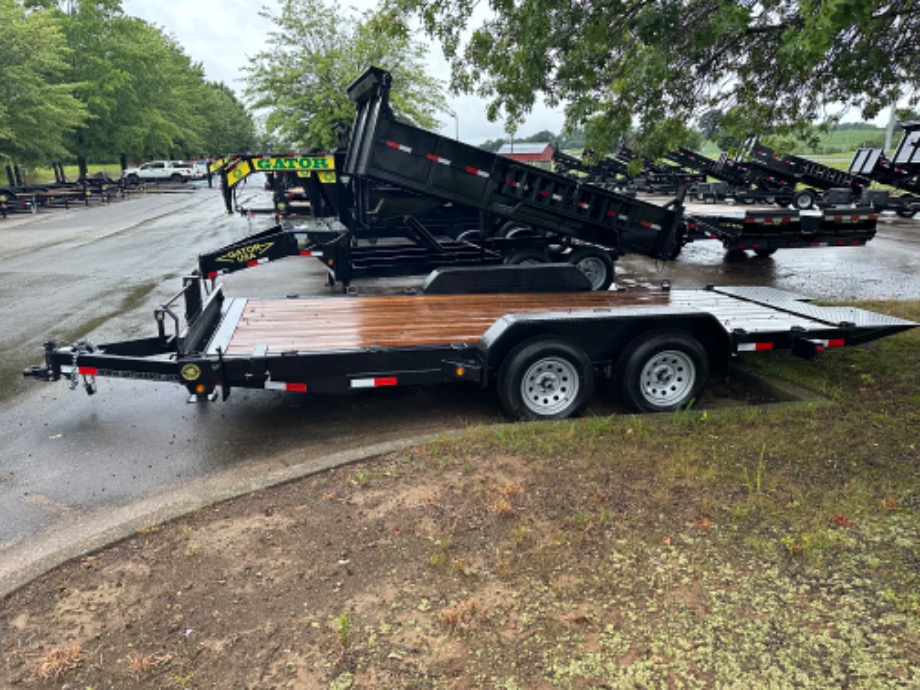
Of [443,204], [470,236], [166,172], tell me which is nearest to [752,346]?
[443,204]

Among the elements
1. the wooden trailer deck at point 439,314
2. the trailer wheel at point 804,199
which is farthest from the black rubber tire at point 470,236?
the trailer wheel at point 804,199

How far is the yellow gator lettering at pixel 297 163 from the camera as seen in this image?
34.7ft

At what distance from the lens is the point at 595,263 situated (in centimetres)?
1127

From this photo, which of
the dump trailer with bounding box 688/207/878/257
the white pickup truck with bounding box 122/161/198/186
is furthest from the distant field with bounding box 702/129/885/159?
the dump trailer with bounding box 688/207/878/257

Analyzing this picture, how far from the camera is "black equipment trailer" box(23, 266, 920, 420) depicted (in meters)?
5.20

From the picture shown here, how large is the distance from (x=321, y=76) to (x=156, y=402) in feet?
64.7

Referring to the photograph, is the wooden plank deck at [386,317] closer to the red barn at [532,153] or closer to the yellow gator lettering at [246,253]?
the yellow gator lettering at [246,253]

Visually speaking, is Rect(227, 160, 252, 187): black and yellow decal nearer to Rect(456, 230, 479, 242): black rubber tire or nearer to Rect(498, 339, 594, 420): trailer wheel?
Rect(456, 230, 479, 242): black rubber tire

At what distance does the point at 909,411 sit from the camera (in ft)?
17.6

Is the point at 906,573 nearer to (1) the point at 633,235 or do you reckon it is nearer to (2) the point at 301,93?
(1) the point at 633,235

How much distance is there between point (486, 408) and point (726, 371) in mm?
2137

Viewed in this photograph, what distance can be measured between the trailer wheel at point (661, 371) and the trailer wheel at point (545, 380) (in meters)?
0.35

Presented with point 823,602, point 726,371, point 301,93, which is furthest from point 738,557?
point 301,93

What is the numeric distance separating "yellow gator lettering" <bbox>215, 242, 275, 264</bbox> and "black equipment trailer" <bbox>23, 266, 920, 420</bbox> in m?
2.88
